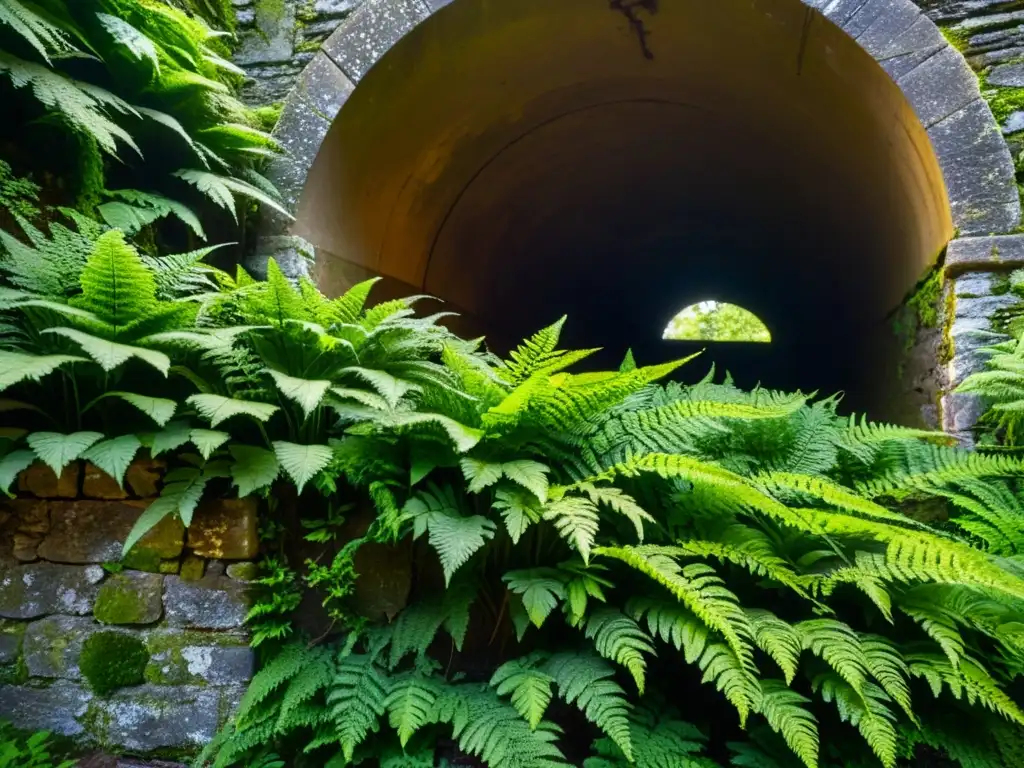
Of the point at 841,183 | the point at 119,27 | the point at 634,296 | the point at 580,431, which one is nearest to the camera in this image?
the point at 580,431

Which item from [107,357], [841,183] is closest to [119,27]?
[107,357]

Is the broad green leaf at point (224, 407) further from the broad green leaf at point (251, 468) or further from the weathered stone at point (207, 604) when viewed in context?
the weathered stone at point (207, 604)

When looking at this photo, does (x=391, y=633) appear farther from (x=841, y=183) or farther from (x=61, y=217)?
(x=841, y=183)

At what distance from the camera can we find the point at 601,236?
293 inches

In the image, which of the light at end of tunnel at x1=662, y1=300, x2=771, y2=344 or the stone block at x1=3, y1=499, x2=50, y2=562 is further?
the light at end of tunnel at x1=662, y1=300, x2=771, y2=344

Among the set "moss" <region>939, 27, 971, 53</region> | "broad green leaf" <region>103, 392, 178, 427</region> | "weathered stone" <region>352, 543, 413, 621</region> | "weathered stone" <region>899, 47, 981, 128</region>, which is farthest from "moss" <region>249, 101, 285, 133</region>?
"moss" <region>939, 27, 971, 53</region>

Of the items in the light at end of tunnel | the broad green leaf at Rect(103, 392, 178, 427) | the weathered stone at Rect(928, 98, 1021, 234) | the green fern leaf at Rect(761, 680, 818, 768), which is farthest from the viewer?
the light at end of tunnel

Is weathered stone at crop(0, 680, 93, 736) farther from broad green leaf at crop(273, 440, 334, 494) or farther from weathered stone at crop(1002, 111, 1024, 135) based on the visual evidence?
weathered stone at crop(1002, 111, 1024, 135)

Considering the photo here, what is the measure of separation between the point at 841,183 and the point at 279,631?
4.75 m

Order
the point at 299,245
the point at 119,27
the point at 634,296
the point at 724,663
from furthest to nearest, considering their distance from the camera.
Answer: the point at 634,296 → the point at 299,245 → the point at 119,27 → the point at 724,663

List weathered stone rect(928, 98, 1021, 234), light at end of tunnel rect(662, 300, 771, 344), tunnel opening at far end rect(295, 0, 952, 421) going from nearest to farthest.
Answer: weathered stone rect(928, 98, 1021, 234)
tunnel opening at far end rect(295, 0, 952, 421)
light at end of tunnel rect(662, 300, 771, 344)

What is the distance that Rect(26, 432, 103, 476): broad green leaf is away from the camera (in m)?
1.98

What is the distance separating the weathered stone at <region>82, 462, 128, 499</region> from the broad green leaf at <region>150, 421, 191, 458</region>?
22 cm

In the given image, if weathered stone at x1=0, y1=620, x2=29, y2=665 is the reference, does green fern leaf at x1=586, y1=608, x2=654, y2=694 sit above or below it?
above
